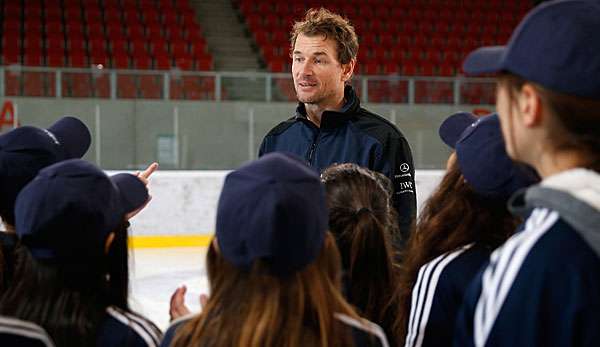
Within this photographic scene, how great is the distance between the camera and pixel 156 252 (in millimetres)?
7133

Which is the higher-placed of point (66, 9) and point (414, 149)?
point (66, 9)

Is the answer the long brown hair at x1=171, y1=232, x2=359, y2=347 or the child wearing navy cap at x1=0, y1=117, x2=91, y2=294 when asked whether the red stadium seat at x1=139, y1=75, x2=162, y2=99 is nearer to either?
the child wearing navy cap at x1=0, y1=117, x2=91, y2=294

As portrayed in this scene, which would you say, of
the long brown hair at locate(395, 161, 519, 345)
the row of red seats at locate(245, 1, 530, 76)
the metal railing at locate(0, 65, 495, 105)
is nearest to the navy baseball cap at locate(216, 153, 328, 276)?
the long brown hair at locate(395, 161, 519, 345)

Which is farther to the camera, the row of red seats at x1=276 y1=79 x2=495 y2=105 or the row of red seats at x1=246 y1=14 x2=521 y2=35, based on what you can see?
the row of red seats at x1=246 y1=14 x2=521 y2=35

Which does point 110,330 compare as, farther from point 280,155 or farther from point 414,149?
point 414,149

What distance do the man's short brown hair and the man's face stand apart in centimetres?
2

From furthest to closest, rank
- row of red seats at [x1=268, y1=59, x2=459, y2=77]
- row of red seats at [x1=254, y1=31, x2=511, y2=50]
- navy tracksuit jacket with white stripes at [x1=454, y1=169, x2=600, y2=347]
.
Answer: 1. row of red seats at [x1=254, y1=31, x2=511, y2=50]
2. row of red seats at [x1=268, y1=59, x2=459, y2=77]
3. navy tracksuit jacket with white stripes at [x1=454, y1=169, x2=600, y2=347]

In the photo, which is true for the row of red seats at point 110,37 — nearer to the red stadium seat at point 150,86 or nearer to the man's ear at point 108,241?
the red stadium seat at point 150,86

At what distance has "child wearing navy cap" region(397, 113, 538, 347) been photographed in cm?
154

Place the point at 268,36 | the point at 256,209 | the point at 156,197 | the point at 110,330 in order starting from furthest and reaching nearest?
the point at 268,36, the point at 156,197, the point at 110,330, the point at 256,209

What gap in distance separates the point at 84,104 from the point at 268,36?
20.3 ft

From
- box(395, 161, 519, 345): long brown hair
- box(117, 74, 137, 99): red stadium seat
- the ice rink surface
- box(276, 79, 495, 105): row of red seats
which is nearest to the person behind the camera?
box(395, 161, 519, 345): long brown hair

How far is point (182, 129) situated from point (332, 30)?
20.2 feet

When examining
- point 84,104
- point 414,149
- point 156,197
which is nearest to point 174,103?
point 84,104
